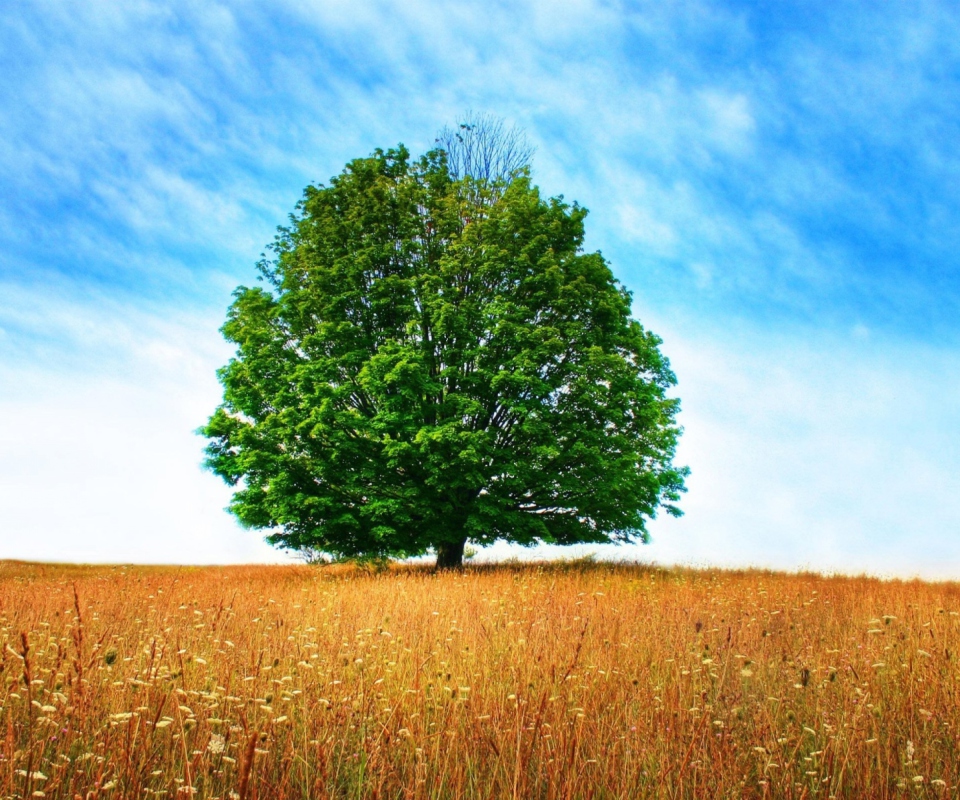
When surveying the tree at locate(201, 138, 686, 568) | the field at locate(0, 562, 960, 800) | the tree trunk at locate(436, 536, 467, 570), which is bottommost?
the field at locate(0, 562, 960, 800)

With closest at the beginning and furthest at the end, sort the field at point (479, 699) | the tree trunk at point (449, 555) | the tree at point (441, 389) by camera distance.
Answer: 1. the field at point (479, 699)
2. the tree at point (441, 389)
3. the tree trunk at point (449, 555)

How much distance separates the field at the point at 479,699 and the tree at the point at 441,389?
204 inches

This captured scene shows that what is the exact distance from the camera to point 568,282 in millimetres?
17906

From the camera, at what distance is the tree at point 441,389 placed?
16203 millimetres

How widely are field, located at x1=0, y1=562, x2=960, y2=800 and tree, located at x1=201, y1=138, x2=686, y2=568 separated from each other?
5.19 meters

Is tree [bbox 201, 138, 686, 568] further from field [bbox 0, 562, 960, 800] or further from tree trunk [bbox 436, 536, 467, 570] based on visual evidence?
field [bbox 0, 562, 960, 800]

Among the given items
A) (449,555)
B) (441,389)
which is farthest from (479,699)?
(449,555)

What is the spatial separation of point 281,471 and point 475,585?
6560 millimetres

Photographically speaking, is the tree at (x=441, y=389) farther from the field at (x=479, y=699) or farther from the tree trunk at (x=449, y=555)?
the field at (x=479, y=699)

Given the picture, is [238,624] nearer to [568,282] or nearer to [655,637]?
[655,637]

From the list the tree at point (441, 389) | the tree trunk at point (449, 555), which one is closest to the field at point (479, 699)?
the tree at point (441, 389)

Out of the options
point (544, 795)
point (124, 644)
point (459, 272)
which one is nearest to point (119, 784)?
point (544, 795)

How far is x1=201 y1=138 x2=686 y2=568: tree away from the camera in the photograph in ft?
53.2

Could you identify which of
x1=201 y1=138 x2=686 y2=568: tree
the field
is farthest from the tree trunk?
the field
